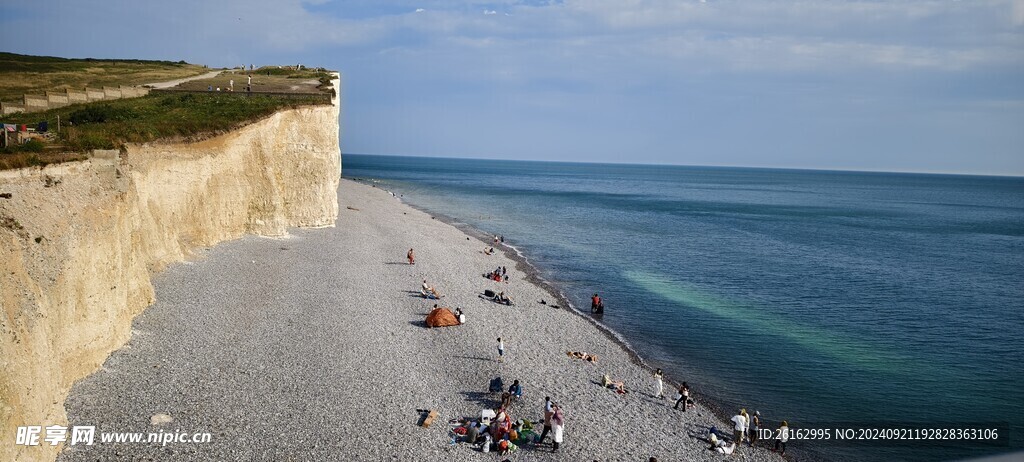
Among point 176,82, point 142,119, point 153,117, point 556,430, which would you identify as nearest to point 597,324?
point 556,430

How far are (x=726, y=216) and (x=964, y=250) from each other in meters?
34.3

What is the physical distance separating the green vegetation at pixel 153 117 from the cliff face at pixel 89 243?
31.9 inches

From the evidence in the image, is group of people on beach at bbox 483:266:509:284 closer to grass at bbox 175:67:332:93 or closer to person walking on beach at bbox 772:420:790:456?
grass at bbox 175:67:332:93

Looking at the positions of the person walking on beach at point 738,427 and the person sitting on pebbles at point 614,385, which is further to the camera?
the person sitting on pebbles at point 614,385

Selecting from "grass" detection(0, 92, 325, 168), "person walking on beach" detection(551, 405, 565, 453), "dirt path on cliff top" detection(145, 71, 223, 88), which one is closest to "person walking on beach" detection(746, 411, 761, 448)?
"person walking on beach" detection(551, 405, 565, 453)

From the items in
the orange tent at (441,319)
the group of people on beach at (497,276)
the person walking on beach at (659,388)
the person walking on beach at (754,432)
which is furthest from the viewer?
the group of people on beach at (497,276)

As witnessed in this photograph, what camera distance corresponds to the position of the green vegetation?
24.9 meters

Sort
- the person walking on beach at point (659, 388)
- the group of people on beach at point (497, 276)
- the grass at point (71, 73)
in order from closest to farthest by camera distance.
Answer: the person walking on beach at point (659, 388) < the group of people on beach at point (497, 276) < the grass at point (71, 73)

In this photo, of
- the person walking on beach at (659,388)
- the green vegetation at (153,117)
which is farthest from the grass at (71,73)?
the person walking on beach at (659,388)

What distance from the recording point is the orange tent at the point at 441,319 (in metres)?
26.9

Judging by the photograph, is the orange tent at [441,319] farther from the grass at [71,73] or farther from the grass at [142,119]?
the grass at [71,73]

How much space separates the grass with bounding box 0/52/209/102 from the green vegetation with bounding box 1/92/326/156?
6779mm

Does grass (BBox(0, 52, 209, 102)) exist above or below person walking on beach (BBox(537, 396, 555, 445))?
above

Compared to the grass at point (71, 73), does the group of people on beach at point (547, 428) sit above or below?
below
